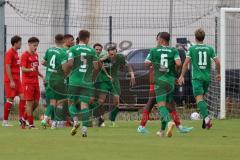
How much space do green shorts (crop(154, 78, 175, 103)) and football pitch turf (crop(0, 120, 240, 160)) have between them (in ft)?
A: 2.49

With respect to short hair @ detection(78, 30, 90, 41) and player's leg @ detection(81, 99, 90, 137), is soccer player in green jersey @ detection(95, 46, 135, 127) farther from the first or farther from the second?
short hair @ detection(78, 30, 90, 41)

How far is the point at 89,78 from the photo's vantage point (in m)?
18.6

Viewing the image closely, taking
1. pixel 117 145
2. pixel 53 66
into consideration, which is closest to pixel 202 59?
pixel 53 66

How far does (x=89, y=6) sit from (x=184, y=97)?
4.19m

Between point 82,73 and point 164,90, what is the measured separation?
5.50ft

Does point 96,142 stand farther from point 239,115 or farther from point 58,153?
point 239,115

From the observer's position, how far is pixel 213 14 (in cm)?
2728

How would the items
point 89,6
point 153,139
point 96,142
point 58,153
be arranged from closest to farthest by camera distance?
point 58,153 < point 96,142 < point 153,139 < point 89,6

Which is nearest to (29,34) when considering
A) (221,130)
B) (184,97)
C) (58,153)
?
(184,97)

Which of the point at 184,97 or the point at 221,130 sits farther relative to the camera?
the point at 184,97

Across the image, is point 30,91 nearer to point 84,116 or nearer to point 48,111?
point 48,111

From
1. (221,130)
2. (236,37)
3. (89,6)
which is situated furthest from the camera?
(89,6)

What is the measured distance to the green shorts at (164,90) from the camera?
18.4 metres

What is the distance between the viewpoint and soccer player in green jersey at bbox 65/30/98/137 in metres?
17.7
